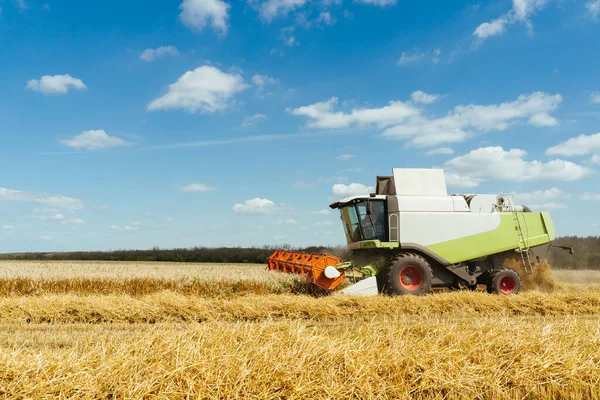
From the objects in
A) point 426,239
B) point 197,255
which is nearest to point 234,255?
point 197,255

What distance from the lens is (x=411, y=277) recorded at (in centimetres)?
1081

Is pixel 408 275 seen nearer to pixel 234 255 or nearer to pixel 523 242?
pixel 523 242

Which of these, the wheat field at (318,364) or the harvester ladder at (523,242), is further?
the harvester ladder at (523,242)

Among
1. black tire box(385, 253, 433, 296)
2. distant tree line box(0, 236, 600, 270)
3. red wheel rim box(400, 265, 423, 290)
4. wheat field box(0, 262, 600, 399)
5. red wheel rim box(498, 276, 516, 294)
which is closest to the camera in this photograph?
wheat field box(0, 262, 600, 399)

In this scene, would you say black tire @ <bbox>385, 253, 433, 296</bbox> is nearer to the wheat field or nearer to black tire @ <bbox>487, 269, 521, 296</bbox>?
black tire @ <bbox>487, 269, 521, 296</bbox>

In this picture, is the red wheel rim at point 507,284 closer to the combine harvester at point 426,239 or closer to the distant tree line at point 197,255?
the combine harvester at point 426,239

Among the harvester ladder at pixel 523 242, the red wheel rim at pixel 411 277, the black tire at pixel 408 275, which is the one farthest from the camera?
the harvester ladder at pixel 523 242

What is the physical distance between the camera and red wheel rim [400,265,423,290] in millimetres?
10688

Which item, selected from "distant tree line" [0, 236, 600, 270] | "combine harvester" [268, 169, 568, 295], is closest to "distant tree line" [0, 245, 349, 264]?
"distant tree line" [0, 236, 600, 270]

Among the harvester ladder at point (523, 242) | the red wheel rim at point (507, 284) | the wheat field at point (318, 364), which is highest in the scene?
the harvester ladder at point (523, 242)

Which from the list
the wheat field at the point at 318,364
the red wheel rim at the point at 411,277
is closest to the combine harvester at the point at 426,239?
the red wheel rim at the point at 411,277

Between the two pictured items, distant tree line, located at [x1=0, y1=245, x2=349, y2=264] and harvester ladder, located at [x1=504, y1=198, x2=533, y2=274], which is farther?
distant tree line, located at [x1=0, y1=245, x2=349, y2=264]

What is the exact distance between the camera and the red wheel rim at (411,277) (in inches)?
421

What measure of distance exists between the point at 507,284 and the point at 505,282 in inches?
2.4
